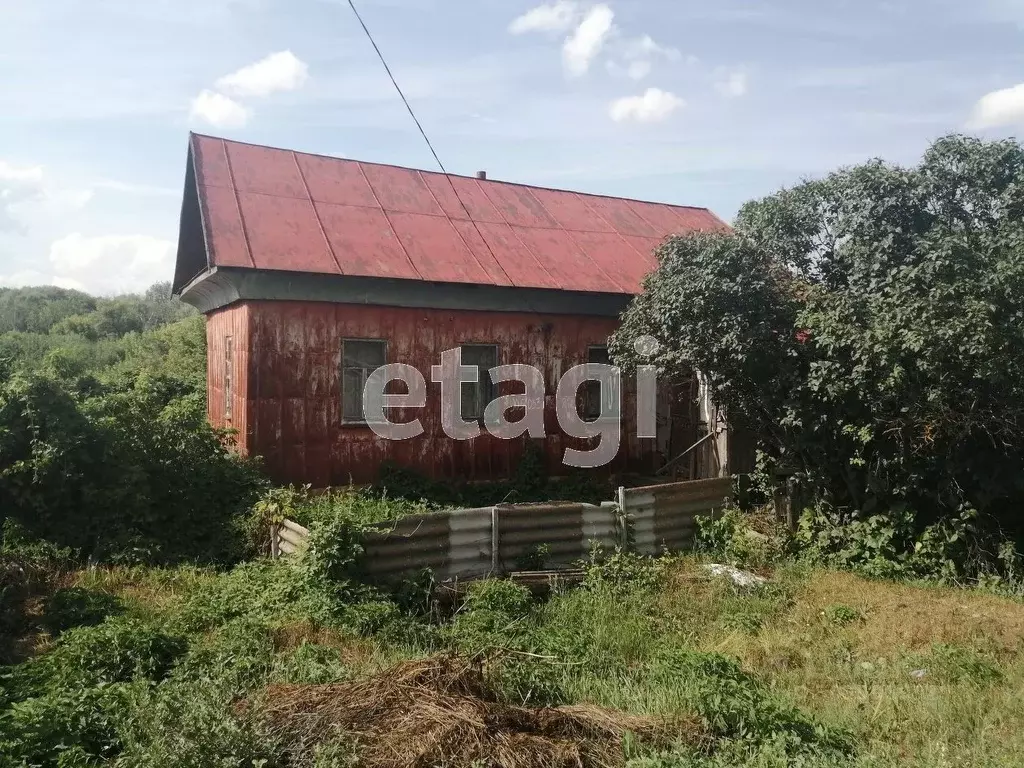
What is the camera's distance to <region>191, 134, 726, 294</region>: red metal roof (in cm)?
1081

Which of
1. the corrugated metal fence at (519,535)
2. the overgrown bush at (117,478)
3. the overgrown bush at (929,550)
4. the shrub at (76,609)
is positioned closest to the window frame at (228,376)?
the overgrown bush at (117,478)

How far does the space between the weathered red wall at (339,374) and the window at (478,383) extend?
0.54ft

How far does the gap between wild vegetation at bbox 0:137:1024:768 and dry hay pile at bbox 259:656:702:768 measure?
2 cm

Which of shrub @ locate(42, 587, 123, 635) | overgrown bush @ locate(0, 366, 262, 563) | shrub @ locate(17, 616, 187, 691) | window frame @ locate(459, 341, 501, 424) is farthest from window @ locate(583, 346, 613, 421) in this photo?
shrub @ locate(17, 616, 187, 691)

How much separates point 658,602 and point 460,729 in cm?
401

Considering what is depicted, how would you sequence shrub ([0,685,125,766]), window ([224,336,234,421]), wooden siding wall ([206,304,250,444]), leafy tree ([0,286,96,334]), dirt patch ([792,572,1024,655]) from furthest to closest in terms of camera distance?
leafy tree ([0,286,96,334]), window ([224,336,234,421]), wooden siding wall ([206,304,250,444]), dirt patch ([792,572,1024,655]), shrub ([0,685,125,766])

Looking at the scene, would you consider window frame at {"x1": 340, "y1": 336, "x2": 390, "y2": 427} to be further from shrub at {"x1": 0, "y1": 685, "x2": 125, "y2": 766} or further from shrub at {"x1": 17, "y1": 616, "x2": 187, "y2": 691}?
shrub at {"x1": 0, "y1": 685, "x2": 125, "y2": 766}

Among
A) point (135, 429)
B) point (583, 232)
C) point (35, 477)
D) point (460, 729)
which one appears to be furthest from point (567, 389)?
point (460, 729)

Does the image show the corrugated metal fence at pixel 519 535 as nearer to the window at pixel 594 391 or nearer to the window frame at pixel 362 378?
the window frame at pixel 362 378

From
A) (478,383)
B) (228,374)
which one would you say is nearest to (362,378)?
(478,383)

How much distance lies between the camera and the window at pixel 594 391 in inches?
507

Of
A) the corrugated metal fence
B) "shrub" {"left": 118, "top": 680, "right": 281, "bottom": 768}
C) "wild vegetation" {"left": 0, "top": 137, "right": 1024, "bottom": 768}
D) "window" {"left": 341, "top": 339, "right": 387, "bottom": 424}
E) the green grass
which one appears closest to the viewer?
"shrub" {"left": 118, "top": 680, "right": 281, "bottom": 768}

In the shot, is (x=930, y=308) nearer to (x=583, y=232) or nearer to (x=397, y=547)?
(x=397, y=547)

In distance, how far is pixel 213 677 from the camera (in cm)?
536
